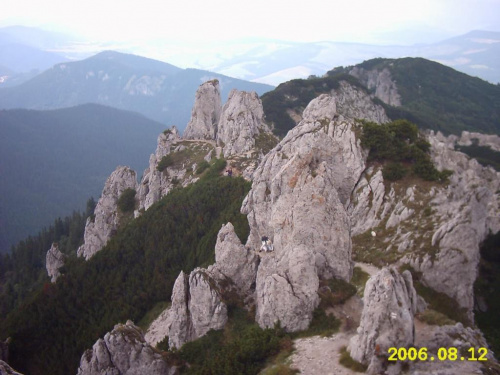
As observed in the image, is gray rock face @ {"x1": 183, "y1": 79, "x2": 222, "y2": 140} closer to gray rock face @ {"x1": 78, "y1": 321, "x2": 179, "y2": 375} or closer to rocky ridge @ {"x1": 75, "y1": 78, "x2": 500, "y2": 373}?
rocky ridge @ {"x1": 75, "y1": 78, "x2": 500, "y2": 373}

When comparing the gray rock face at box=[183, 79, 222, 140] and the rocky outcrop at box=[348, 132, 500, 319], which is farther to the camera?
the gray rock face at box=[183, 79, 222, 140]

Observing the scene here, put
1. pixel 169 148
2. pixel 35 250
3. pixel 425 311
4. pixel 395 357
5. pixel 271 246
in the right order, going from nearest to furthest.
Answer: pixel 395 357, pixel 425 311, pixel 271 246, pixel 169 148, pixel 35 250

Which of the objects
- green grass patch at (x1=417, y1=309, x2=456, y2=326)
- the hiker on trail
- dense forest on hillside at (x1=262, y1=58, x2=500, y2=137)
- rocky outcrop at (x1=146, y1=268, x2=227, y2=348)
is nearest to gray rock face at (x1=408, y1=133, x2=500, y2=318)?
green grass patch at (x1=417, y1=309, x2=456, y2=326)

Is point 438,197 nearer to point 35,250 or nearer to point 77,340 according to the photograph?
point 77,340

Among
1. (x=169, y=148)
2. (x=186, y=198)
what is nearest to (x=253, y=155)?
(x=186, y=198)

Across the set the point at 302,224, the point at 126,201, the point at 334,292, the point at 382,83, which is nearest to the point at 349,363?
the point at 334,292
